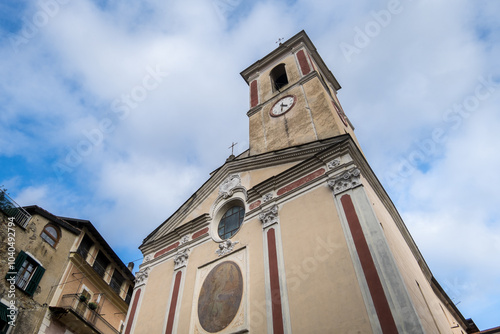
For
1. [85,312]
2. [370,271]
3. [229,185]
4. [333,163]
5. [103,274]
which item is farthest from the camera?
[103,274]

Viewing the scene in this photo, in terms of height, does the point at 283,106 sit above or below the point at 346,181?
above

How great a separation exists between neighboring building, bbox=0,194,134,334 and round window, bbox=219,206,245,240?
791 centimetres

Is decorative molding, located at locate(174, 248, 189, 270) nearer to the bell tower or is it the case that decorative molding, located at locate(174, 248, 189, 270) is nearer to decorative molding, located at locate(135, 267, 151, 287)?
decorative molding, located at locate(135, 267, 151, 287)

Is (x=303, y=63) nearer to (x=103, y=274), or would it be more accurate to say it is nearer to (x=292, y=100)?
(x=292, y=100)

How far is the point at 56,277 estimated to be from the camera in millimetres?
15242

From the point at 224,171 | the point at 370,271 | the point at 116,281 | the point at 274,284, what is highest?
the point at 224,171

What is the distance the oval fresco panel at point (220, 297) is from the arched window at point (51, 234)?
9.06 metres

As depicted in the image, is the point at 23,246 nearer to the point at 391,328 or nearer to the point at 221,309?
the point at 221,309

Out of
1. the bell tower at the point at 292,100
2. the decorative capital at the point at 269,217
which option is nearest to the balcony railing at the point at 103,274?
the bell tower at the point at 292,100

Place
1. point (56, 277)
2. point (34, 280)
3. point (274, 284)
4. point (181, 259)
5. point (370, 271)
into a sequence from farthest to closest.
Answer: point (56, 277)
point (34, 280)
point (181, 259)
point (274, 284)
point (370, 271)

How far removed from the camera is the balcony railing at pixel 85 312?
49.5 feet

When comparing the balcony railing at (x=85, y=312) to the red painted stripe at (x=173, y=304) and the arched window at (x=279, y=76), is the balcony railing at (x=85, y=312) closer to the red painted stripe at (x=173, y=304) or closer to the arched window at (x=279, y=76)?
the red painted stripe at (x=173, y=304)

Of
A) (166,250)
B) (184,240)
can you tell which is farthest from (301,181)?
(166,250)

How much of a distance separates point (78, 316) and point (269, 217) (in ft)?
33.6
